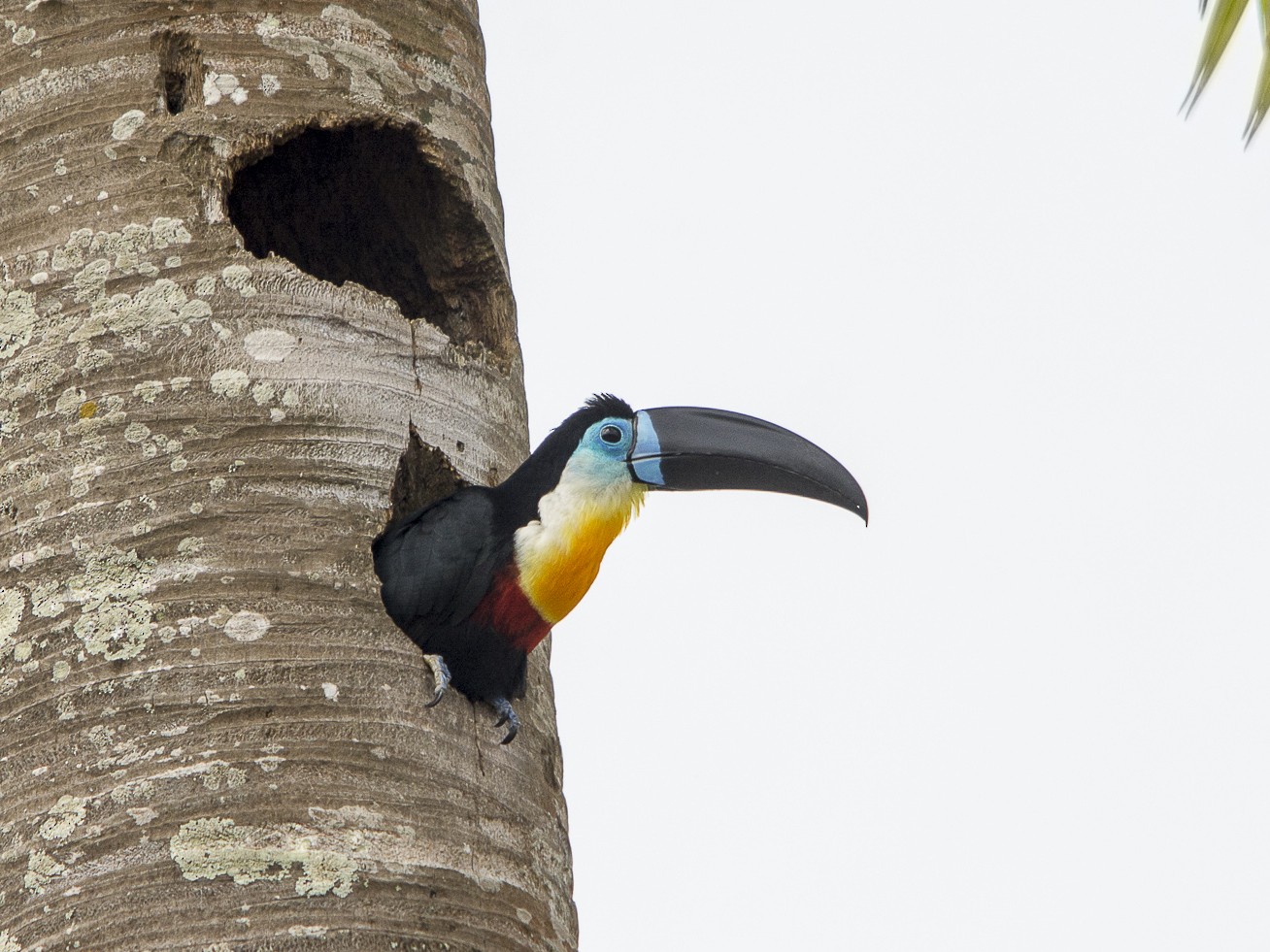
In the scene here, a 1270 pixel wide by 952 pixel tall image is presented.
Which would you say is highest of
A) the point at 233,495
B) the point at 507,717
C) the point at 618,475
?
the point at 618,475

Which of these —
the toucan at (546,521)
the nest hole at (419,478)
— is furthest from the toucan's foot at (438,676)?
the nest hole at (419,478)

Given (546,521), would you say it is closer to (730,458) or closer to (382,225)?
(730,458)

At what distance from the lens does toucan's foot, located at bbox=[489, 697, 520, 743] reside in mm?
3354

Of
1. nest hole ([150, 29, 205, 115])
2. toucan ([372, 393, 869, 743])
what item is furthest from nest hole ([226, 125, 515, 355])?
toucan ([372, 393, 869, 743])

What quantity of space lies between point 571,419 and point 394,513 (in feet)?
1.92

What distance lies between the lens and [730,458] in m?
4.03

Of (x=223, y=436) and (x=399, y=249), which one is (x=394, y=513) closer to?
(x=223, y=436)

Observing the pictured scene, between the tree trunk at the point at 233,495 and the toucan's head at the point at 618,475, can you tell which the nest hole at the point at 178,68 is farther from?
the toucan's head at the point at 618,475

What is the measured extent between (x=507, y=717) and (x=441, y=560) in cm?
41

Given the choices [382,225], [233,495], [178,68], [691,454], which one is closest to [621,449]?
[691,454]

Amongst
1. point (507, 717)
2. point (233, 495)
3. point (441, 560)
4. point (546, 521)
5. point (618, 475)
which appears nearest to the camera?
point (233, 495)

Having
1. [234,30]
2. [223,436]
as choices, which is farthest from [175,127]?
[223,436]

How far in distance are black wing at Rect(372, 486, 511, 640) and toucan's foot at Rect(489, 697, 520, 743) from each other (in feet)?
0.85

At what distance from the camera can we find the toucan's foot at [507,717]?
11.0 ft
